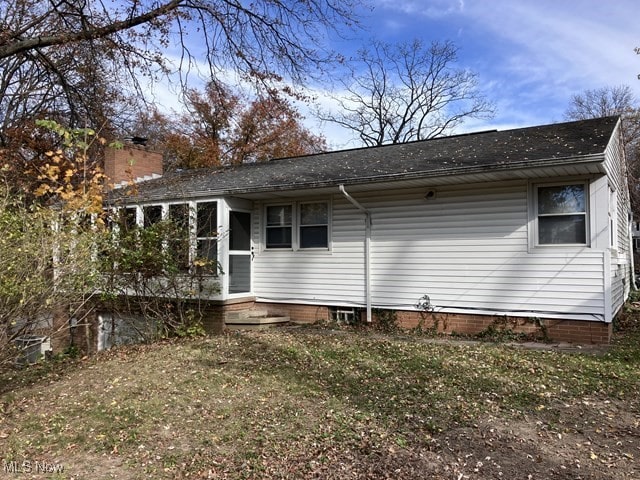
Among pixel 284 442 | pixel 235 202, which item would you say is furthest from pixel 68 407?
pixel 235 202

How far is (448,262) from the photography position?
9.01m

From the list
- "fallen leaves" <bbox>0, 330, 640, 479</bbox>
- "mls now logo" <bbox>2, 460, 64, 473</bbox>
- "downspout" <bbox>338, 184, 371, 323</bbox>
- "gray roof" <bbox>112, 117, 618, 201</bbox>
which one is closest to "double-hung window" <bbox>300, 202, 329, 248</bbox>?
"gray roof" <bbox>112, 117, 618, 201</bbox>

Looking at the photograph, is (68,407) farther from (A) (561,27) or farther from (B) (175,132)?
(B) (175,132)

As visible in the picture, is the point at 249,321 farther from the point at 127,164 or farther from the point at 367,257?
the point at 127,164

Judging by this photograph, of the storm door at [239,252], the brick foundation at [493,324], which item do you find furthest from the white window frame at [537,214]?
the storm door at [239,252]

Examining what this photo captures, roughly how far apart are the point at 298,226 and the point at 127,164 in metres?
8.08

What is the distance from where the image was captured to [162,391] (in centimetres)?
564

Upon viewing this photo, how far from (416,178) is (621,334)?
4.74 meters

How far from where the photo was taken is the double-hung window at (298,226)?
10.5 m

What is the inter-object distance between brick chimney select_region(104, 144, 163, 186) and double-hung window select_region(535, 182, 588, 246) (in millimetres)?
12321

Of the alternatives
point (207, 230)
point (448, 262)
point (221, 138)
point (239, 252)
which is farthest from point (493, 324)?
point (221, 138)

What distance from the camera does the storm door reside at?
→ 34.8 feet

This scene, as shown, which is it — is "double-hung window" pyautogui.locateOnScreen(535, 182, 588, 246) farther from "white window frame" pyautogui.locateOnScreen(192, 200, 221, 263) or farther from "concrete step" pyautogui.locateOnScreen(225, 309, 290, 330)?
"white window frame" pyautogui.locateOnScreen(192, 200, 221, 263)

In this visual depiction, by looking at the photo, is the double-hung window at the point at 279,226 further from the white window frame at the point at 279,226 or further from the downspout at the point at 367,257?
the downspout at the point at 367,257
